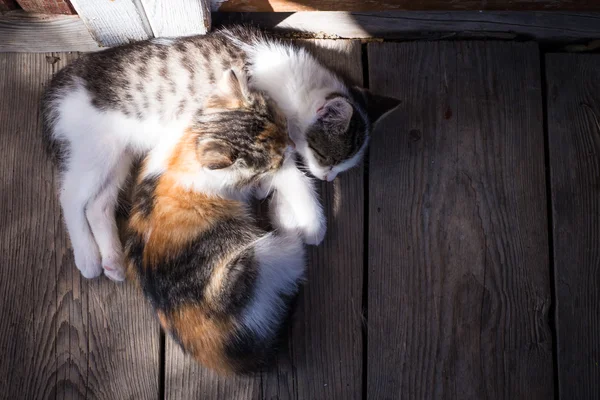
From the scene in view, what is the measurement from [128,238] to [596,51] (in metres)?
1.77

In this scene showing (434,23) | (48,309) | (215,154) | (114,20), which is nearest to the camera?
(215,154)

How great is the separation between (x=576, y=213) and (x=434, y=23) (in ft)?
2.73

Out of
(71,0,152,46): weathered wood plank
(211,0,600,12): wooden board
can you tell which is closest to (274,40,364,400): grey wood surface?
(211,0,600,12): wooden board

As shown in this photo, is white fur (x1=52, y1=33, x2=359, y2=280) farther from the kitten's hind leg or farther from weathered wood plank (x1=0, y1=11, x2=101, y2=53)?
weathered wood plank (x1=0, y1=11, x2=101, y2=53)

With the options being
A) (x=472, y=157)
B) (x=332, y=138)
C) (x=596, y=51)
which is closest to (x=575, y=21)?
(x=596, y=51)

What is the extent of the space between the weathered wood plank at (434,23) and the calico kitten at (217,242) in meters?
0.38

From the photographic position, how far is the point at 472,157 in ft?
5.48

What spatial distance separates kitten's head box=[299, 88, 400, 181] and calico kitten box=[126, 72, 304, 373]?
0.12m

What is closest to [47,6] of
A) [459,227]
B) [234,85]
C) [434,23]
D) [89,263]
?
[234,85]

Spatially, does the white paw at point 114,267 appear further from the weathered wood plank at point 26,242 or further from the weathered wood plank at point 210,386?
the weathered wood plank at point 210,386

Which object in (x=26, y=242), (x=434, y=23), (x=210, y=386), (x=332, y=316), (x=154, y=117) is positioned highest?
(x=434, y=23)

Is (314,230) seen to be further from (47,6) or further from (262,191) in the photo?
(47,6)

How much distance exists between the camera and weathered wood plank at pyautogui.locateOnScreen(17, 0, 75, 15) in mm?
1534

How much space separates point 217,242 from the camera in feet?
4.58
